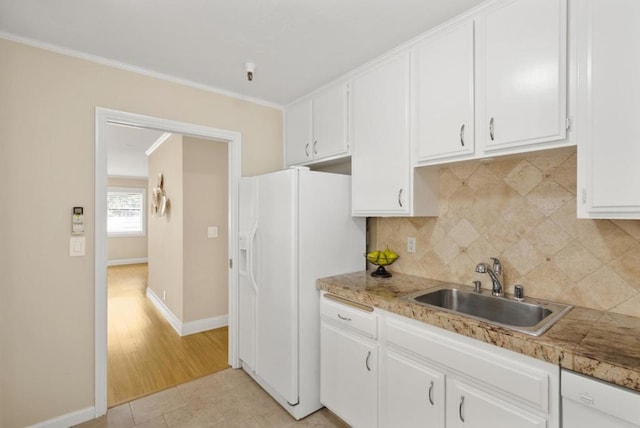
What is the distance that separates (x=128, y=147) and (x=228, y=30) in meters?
4.39

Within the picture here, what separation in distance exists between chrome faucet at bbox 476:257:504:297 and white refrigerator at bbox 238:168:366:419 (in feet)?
3.09

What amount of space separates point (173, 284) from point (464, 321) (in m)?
3.64

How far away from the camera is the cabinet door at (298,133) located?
280 cm

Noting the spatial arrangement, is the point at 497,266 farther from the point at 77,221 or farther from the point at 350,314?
the point at 77,221

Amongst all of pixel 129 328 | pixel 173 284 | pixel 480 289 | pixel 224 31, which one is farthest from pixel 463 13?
pixel 129 328

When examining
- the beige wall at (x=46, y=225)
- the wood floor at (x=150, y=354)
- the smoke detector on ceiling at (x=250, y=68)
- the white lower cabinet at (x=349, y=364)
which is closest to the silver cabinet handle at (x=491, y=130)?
the white lower cabinet at (x=349, y=364)

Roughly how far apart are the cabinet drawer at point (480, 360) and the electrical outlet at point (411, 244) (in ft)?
2.53

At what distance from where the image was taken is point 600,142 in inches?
49.4

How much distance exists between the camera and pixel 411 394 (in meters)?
1.60

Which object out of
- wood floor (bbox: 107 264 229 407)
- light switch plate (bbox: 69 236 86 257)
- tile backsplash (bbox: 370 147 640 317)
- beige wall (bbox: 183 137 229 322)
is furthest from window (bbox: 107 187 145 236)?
tile backsplash (bbox: 370 147 640 317)

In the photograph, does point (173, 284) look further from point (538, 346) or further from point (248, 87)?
point (538, 346)

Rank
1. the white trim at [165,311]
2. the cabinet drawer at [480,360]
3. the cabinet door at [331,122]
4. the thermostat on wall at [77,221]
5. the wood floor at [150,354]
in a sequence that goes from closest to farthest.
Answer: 1. the cabinet drawer at [480,360]
2. the thermostat on wall at [77,221]
3. the cabinet door at [331,122]
4. the wood floor at [150,354]
5. the white trim at [165,311]

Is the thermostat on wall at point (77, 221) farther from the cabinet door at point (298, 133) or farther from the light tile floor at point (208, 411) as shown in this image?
the cabinet door at point (298, 133)

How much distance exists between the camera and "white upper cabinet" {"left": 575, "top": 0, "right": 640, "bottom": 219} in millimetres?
1176
